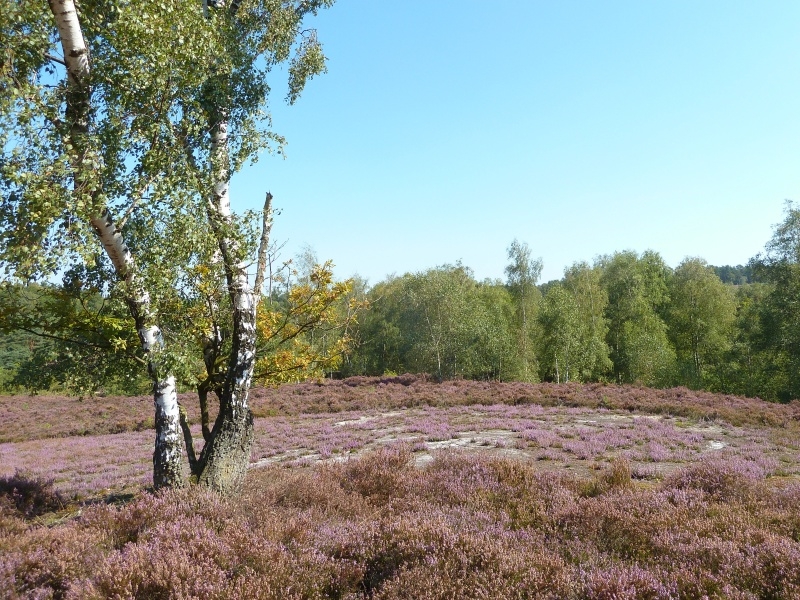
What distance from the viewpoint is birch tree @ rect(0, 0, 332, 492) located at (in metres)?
5.66

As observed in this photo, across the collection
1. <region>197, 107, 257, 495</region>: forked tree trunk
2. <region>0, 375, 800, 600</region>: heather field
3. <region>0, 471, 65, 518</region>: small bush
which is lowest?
<region>0, 471, 65, 518</region>: small bush

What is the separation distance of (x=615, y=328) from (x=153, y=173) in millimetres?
58421

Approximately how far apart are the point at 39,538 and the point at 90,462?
13217 millimetres

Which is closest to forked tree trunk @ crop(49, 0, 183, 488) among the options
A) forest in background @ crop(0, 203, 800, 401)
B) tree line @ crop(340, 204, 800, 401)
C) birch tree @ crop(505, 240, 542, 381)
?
forest in background @ crop(0, 203, 800, 401)

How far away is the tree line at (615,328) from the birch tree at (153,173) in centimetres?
3606

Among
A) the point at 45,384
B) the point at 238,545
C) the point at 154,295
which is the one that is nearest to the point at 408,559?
the point at 238,545

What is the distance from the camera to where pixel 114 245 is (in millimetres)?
6707

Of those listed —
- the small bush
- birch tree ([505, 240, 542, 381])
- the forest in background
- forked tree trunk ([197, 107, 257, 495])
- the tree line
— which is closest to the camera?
forked tree trunk ([197, 107, 257, 495])

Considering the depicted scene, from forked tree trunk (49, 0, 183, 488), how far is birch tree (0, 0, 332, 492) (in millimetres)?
19

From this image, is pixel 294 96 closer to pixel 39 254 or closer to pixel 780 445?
pixel 39 254

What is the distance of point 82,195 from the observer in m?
5.65

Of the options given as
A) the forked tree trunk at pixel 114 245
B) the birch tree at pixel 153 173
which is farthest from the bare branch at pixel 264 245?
the forked tree trunk at pixel 114 245

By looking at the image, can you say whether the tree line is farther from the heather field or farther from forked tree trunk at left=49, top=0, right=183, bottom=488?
forked tree trunk at left=49, top=0, right=183, bottom=488

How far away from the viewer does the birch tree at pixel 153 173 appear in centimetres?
566
